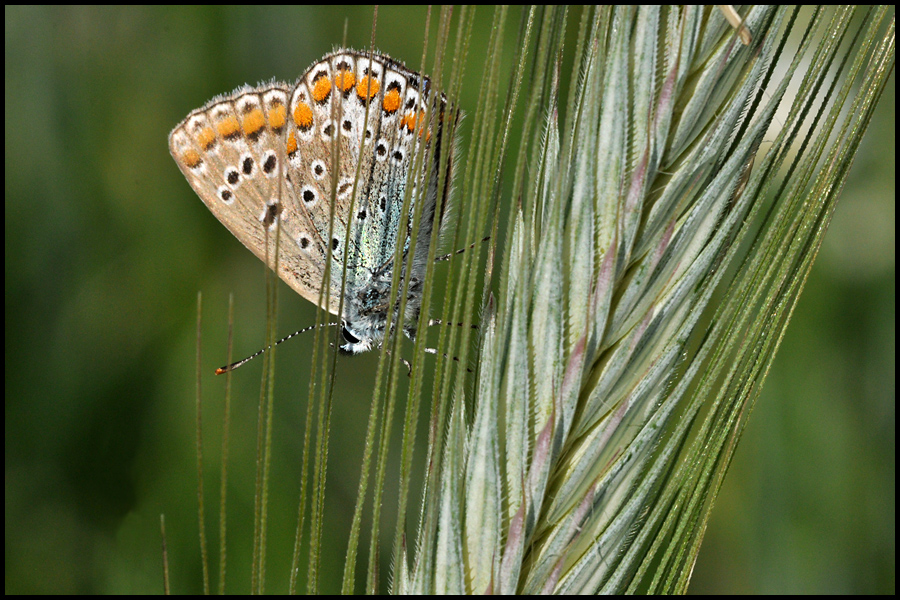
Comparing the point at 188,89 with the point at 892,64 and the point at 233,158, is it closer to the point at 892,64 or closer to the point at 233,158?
the point at 233,158

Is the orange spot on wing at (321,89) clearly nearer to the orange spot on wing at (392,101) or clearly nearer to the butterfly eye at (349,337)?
the orange spot on wing at (392,101)

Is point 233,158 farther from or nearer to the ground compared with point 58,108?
nearer to the ground

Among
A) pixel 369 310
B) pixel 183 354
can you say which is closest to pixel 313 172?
pixel 369 310

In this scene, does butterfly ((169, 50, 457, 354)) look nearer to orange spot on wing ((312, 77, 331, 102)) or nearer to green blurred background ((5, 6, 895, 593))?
orange spot on wing ((312, 77, 331, 102))

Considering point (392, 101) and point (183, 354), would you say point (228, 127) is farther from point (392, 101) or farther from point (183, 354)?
point (183, 354)

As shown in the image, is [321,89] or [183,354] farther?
[183,354]

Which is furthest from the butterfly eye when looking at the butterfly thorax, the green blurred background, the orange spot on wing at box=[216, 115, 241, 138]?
the orange spot on wing at box=[216, 115, 241, 138]

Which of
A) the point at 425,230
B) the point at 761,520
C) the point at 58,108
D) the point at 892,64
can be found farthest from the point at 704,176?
the point at 58,108

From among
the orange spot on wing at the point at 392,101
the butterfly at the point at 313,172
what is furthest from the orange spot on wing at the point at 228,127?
the orange spot on wing at the point at 392,101
